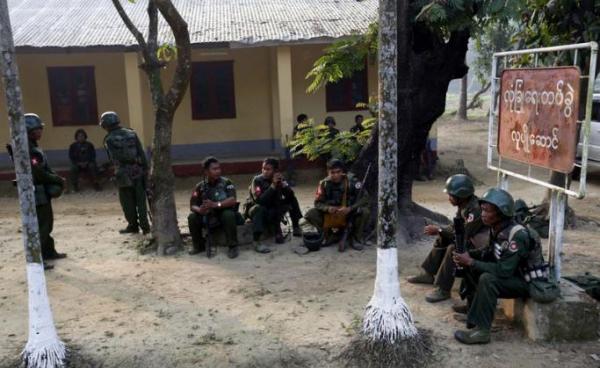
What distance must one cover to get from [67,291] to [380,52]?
3.75 metres

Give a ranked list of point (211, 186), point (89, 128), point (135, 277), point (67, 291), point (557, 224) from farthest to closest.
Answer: point (89, 128) → point (211, 186) → point (135, 277) → point (67, 291) → point (557, 224)

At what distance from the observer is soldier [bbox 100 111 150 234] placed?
7273 millimetres

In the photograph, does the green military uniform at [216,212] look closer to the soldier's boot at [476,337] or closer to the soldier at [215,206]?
the soldier at [215,206]

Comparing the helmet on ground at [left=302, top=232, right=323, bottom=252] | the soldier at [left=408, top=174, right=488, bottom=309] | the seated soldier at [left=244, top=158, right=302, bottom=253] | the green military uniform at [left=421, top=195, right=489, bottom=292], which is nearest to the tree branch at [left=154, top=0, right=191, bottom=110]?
the seated soldier at [left=244, top=158, right=302, bottom=253]

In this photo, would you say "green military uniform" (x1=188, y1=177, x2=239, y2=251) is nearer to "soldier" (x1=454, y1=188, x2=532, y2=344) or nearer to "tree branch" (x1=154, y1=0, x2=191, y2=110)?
"tree branch" (x1=154, y1=0, x2=191, y2=110)

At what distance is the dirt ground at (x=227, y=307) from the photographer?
4145 millimetres

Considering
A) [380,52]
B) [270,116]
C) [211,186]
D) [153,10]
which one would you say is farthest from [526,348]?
[270,116]

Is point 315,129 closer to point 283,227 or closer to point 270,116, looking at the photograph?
point 283,227

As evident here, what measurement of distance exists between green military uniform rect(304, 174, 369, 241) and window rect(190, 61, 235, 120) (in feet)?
21.4

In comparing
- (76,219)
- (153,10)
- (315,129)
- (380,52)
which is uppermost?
(153,10)

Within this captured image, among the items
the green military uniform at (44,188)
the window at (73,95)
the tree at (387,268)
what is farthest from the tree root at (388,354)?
the window at (73,95)

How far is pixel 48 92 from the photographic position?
12227mm

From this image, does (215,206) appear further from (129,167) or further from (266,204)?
(129,167)

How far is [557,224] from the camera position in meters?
4.32
